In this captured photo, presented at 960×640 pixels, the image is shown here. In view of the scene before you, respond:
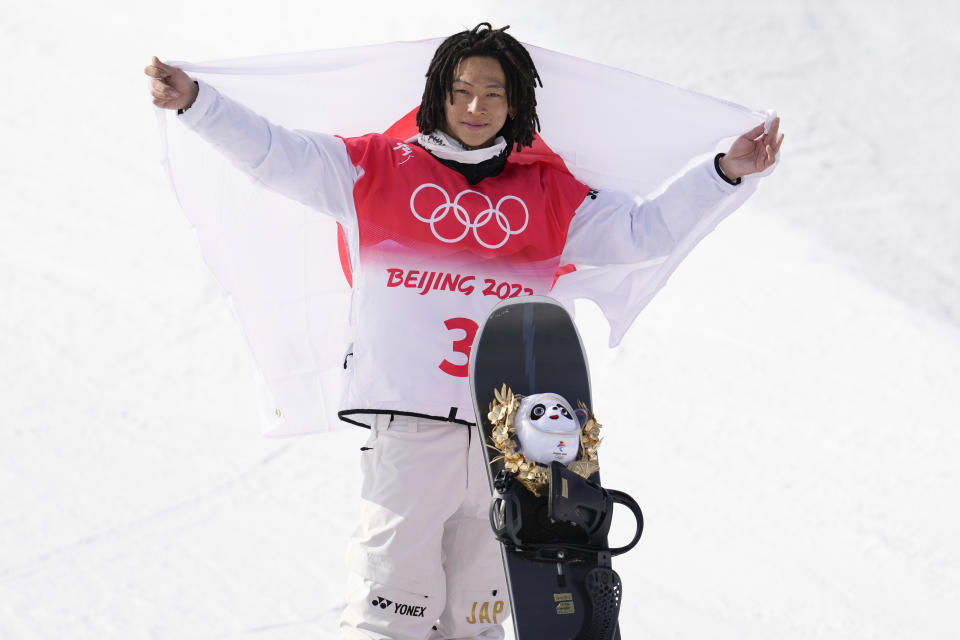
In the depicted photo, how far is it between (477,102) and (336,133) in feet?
1.74

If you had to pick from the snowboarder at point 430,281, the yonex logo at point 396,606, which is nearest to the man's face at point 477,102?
the snowboarder at point 430,281

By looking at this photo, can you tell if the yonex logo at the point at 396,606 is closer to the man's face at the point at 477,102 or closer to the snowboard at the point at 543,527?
the snowboard at the point at 543,527

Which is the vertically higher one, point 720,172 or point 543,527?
point 720,172

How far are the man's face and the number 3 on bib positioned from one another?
1.38ft

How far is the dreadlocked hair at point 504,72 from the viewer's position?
265 cm

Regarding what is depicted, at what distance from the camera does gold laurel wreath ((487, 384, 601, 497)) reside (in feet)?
7.95

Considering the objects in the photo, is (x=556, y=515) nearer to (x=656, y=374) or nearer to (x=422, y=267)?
(x=422, y=267)

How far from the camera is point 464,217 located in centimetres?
255

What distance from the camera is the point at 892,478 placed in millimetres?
4426

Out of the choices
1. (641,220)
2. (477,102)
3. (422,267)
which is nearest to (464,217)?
(422,267)

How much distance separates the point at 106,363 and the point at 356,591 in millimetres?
3057

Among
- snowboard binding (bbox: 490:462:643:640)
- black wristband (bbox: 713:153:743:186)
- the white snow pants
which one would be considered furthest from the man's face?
snowboard binding (bbox: 490:462:643:640)

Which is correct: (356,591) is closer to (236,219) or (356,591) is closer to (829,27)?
(236,219)

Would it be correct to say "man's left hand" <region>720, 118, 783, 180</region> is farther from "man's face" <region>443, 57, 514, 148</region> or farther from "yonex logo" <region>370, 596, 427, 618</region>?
"yonex logo" <region>370, 596, 427, 618</region>
